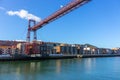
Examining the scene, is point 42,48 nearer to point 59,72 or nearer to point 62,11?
point 62,11

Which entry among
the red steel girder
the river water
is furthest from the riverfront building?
the river water

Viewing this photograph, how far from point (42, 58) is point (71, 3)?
21.1m

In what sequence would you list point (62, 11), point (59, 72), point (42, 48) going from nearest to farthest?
point (59, 72)
point (62, 11)
point (42, 48)

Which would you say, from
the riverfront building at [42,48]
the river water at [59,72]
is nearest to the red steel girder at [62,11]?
the river water at [59,72]

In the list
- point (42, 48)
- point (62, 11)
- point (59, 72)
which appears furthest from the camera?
point (42, 48)

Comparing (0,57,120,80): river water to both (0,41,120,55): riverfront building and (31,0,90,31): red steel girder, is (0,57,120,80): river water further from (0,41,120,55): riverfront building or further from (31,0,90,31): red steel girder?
(0,41,120,55): riverfront building

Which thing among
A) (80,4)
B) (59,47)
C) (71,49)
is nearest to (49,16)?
(80,4)

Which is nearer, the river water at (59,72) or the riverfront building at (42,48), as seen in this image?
the river water at (59,72)

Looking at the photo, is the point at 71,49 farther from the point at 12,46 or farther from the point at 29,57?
the point at 29,57

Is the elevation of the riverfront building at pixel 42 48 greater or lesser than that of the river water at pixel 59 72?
greater

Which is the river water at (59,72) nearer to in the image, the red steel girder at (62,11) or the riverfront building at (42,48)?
the red steel girder at (62,11)

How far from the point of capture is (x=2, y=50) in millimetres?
64938

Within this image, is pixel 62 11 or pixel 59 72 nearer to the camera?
pixel 59 72

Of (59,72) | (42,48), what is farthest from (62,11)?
(42,48)
